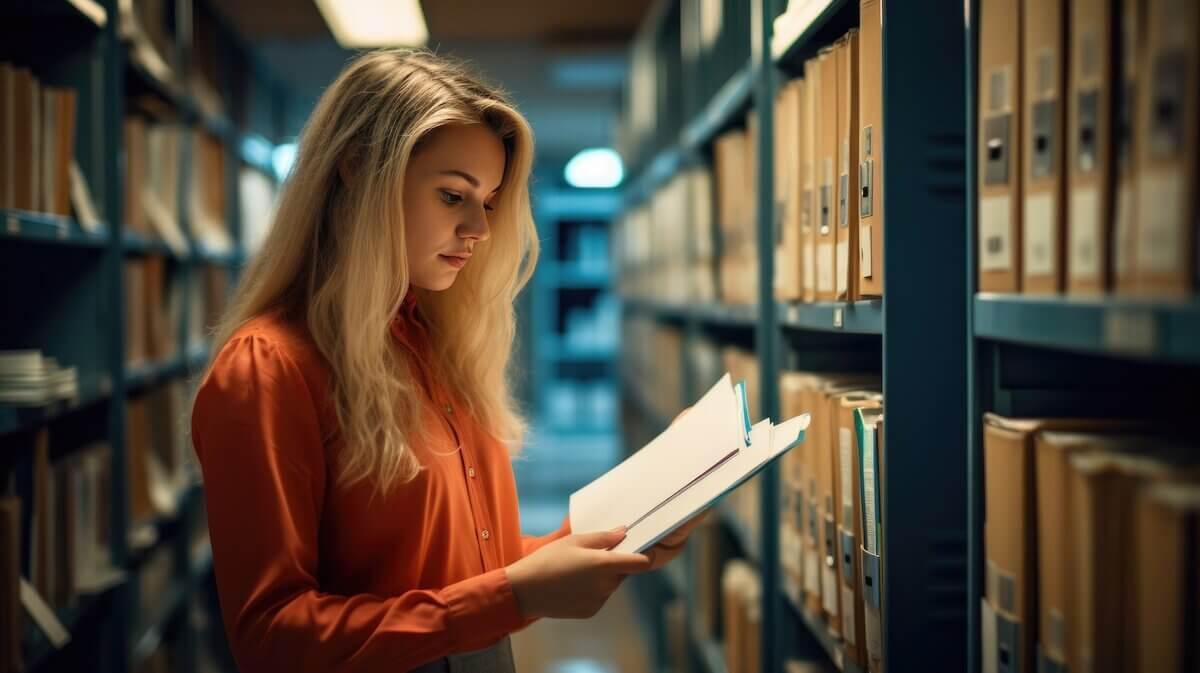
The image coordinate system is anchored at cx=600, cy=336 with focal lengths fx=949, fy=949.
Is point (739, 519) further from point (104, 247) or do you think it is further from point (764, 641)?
point (104, 247)

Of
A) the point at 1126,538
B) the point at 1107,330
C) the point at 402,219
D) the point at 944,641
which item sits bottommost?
the point at 944,641

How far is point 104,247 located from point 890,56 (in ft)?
6.42

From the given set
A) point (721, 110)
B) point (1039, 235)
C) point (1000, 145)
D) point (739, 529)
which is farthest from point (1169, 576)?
point (721, 110)

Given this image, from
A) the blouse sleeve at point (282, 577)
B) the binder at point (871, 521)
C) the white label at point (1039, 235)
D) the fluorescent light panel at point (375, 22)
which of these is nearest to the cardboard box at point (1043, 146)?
the white label at point (1039, 235)

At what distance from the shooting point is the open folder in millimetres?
1042

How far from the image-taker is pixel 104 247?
229 cm

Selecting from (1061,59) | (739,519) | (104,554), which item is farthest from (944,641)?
(104,554)

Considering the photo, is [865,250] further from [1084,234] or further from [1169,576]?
[1169,576]

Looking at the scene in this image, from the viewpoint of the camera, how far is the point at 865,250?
1.17 metres

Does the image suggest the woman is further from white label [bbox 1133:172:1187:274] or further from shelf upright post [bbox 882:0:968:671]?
white label [bbox 1133:172:1187:274]

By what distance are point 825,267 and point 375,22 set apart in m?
3.44

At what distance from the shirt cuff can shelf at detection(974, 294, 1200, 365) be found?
605mm

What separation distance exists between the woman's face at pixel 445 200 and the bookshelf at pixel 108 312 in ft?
1.42

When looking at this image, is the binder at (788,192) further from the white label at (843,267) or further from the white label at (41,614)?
the white label at (41,614)
